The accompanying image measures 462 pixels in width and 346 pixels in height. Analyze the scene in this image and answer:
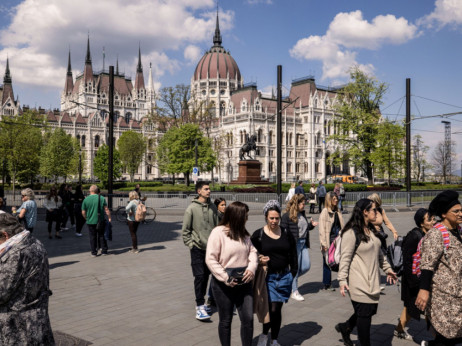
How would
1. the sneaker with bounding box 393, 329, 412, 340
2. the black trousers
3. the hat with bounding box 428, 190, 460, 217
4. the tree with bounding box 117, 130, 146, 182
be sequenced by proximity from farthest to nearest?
the tree with bounding box 117, 130, 146, 182, the black trousers, the sneaker with bounding box 393, 329, 412, 340, the hat with bounding box 428, 190, 460, 217

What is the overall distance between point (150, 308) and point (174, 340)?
1.53 m

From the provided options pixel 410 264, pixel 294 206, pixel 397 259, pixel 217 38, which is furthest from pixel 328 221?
pixel 217 38

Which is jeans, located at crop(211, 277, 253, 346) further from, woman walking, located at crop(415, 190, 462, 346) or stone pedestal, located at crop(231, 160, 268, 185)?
stone pedestal, located at crop(231, 160, 268, 185)

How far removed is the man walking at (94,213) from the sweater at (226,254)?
728 cm

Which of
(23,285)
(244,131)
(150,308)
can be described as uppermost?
(244,131)

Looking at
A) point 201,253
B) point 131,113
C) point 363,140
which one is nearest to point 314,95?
point 363,140

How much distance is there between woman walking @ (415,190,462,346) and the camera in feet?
12.0

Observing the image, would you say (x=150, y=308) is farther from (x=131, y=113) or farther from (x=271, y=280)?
(x=131, y=113)

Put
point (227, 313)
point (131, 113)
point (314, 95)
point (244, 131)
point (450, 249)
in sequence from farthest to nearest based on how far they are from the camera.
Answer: point (131, 113)
point (314, 95)
point (244, 131)
point (227, 313)
point (450, 249)

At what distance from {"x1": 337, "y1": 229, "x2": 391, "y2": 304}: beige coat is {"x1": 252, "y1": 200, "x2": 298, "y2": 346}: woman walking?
1.96 feet

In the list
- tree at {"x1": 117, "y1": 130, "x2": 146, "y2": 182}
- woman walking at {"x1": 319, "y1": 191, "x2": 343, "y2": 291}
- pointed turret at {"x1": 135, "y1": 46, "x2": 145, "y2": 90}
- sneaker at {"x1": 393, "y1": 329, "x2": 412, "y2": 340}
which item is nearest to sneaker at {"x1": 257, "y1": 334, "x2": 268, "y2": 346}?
sneaker at {"x1": 393, "y1": 329, "x2": 412, "y2": 340}

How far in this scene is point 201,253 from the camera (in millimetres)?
6316

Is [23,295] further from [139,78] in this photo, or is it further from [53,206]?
[139,78]

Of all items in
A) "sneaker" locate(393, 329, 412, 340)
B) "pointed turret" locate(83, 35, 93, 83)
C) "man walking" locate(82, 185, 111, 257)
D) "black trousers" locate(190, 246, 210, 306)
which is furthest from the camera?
"pointed turret" locate(83, 35, 93, 83)
